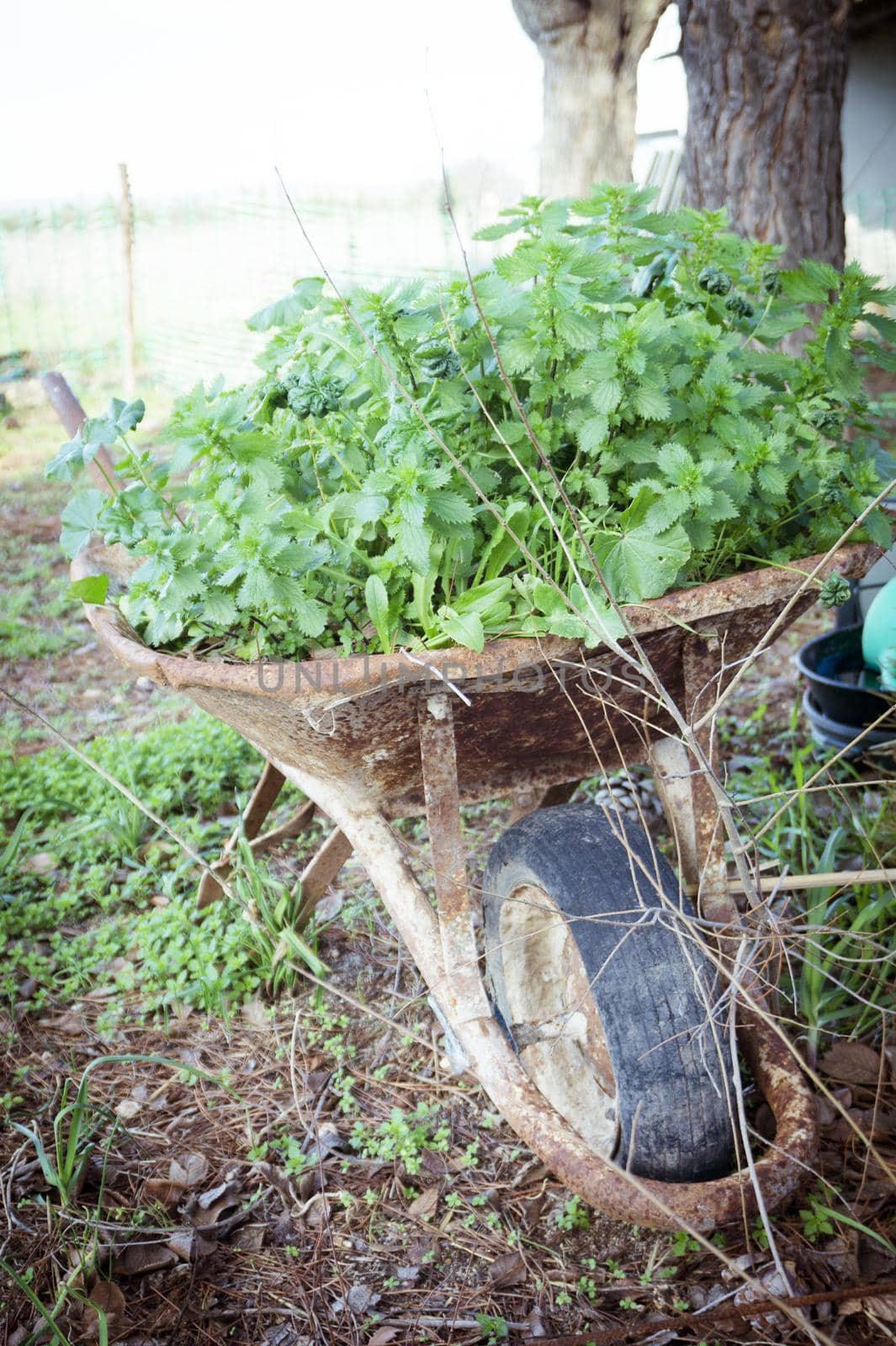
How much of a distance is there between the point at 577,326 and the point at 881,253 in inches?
396

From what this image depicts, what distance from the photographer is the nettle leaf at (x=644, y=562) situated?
127 cm

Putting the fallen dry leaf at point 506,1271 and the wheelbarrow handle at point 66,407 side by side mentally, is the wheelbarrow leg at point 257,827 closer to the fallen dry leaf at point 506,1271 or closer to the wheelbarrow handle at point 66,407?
the wheelbarrow handle at point 66,407

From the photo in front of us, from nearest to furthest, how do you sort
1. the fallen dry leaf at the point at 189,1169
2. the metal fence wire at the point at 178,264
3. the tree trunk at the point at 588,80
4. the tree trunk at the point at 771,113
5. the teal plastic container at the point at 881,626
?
1. the fallen dry leaf at the point at 189,1169
2. the teal plastic container at the point at 881,626
3. the tree trunk at the point at 771,113
4. the tree trunk at the point at 588,80
5. the metal fence wire at the point at 178,264

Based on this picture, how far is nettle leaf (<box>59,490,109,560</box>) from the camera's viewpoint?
4.79ft

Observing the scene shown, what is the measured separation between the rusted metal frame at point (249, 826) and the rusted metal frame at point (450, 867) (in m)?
0.78

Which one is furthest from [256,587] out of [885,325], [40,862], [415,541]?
[40,862]

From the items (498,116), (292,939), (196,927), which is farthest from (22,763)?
(498,116)

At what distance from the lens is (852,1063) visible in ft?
5.73

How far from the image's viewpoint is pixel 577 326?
4.27 ft

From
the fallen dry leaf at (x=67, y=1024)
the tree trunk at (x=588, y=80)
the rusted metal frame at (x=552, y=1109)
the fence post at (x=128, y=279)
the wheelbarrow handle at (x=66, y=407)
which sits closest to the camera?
the rusted metal frame at (x=552, y=1109)

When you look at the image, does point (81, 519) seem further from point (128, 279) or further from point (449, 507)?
point (128, 279)

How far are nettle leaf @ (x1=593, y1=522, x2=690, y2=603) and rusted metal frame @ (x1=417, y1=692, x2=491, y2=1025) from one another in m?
0.30

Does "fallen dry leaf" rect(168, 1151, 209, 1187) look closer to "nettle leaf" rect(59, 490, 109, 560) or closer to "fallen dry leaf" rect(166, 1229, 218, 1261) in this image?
"fallen dry leaf" rect(166, 1229, 218, 1261)

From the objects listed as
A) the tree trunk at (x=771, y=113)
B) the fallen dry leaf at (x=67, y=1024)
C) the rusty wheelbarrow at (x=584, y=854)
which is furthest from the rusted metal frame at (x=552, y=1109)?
the tree trunk at (x=771, y=113)
